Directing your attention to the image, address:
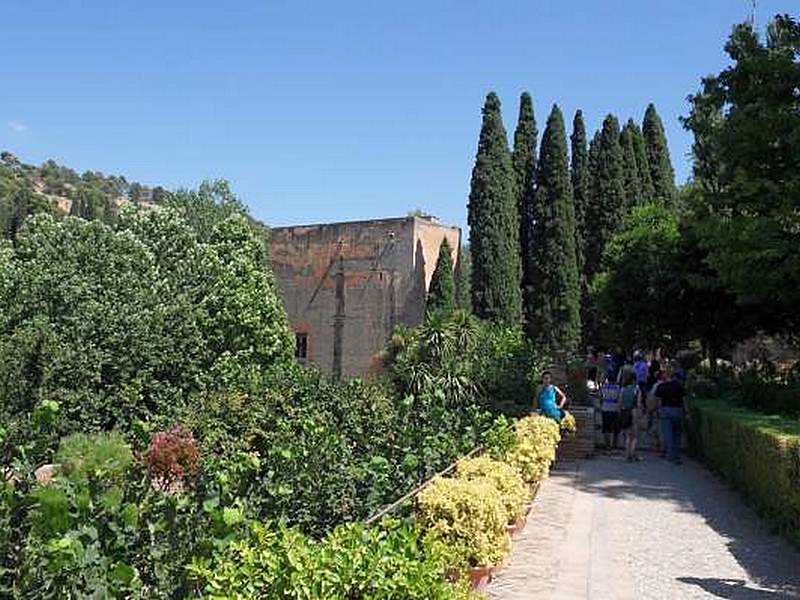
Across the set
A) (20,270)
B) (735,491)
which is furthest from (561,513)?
(20,270)

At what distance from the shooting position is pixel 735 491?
32.9 feet

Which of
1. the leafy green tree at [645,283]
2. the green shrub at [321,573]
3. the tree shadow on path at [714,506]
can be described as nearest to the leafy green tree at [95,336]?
the tree shadow on path at [714,506]

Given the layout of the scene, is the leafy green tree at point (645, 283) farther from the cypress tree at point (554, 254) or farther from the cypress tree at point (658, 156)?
the cypress tree at point (658, 156)

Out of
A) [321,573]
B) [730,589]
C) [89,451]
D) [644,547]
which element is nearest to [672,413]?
[644,547]

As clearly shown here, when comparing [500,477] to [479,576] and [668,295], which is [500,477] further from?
[668,295]

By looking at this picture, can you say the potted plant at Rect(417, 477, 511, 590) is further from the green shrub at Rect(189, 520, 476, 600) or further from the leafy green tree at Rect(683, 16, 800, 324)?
the leafy green tree at Rect(683, 16, 800, 324)

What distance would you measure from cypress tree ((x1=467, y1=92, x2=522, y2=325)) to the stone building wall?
9.43ft

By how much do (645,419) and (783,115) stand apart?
6872mm

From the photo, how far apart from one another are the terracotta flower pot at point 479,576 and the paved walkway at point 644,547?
0.39 meters

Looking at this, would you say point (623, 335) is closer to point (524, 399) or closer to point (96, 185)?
point (524, 399)

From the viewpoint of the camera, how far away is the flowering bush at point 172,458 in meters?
6.20

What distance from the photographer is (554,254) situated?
92.3 feet

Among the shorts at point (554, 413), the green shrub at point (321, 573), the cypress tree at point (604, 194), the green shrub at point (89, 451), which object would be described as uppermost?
the cypress tree at point (604, 194)

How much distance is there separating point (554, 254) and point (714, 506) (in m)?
19.3
